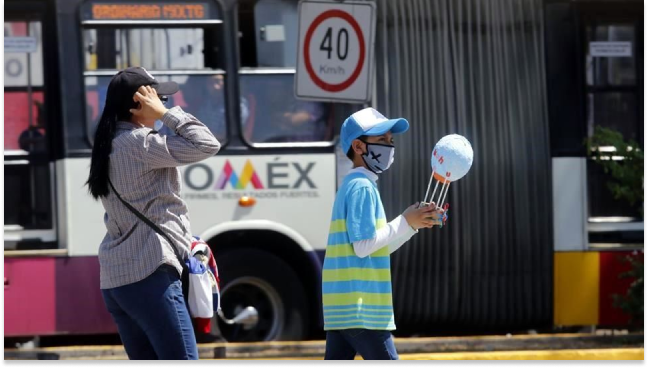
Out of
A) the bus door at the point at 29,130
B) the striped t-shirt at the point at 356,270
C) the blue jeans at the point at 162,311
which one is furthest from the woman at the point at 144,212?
the bus door at the point at 29,130

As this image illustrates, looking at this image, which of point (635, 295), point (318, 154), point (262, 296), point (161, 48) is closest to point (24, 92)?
point (161, 48)

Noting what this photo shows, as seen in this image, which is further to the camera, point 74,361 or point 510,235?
point 510,235

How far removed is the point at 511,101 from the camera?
27.2ft

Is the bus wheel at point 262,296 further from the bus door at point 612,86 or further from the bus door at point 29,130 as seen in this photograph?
the bus door at point 612,86

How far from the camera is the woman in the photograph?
165 inches

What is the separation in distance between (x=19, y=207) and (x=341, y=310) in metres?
4.09

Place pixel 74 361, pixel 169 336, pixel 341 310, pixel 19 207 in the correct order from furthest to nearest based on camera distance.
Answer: pixel 19 207, pixel 74 361, pixel 341 310, pixel 169 336

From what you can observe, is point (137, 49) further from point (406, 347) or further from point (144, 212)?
point (144, 212)

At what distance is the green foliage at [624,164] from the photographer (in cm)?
802

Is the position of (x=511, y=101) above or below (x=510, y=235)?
above

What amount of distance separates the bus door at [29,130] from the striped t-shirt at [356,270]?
390cm

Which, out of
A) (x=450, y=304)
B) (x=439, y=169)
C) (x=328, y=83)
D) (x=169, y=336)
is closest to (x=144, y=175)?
(x=169, y=336)

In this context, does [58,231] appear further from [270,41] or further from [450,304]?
[450,304]

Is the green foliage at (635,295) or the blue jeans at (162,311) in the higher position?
the blue jeans at (162,311)
